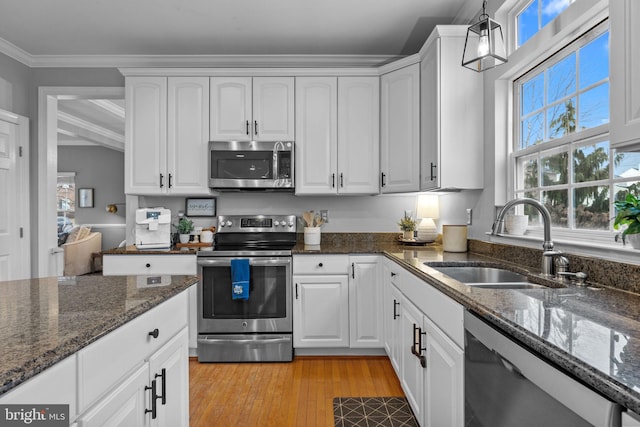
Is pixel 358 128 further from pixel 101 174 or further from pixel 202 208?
pixel 101 174

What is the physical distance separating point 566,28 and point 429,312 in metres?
1.46

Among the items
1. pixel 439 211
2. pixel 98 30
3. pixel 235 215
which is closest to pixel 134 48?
pixel 98 30

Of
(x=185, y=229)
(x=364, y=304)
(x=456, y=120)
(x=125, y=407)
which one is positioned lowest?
(x=364, y=304)

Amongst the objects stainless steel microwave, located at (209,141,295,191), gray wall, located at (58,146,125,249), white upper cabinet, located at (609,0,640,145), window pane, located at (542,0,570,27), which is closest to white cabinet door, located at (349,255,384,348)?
stainless steel microwave, located at (209,141,295,191)

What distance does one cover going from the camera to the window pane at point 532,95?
84.3 inches

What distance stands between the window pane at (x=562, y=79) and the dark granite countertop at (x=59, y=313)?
203 centimetres

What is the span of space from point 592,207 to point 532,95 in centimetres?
85

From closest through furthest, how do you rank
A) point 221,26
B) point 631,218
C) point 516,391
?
point 516,391, point 631,218, point 221,26

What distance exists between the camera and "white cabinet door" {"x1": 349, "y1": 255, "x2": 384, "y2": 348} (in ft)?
9.57

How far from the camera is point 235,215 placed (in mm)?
3480

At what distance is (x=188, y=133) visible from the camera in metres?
3.18

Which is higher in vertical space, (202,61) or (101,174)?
(202,61)

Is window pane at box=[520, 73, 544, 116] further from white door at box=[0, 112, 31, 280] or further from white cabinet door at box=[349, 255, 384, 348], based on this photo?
white door at box=[0, 112, 31, 280]

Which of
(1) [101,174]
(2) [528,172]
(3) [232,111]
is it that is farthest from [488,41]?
(1) [101,174]
